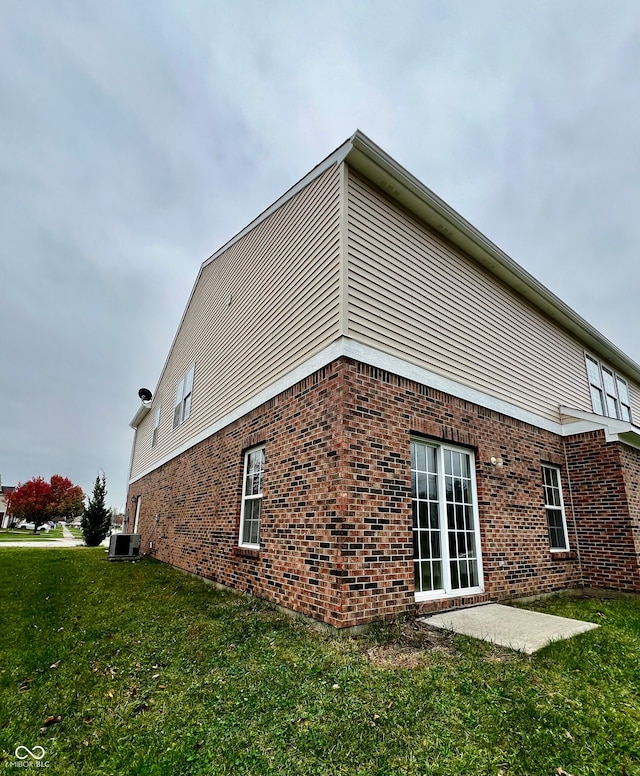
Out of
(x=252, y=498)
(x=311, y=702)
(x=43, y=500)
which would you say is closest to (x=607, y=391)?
(x=252, y=498)

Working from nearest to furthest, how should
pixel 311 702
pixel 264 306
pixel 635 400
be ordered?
pixel 311 702 < pixel 264 306 < pixel 635 400

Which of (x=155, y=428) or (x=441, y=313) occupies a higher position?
(x=441, y=313)

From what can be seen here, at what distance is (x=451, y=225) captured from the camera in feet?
23.1

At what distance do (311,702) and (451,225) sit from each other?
6.82 m

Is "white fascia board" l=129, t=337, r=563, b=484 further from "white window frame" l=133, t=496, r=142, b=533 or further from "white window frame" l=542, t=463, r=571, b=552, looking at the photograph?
"white window frame" l=133, t=496, r=142, b=533

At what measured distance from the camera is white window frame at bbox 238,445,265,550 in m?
6.68

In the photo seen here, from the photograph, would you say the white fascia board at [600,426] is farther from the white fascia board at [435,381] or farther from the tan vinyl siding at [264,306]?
the tan vinyl siding at [264,306]

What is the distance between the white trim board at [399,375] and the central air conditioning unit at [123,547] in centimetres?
556

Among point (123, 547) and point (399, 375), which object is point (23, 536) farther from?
point (399, 375)

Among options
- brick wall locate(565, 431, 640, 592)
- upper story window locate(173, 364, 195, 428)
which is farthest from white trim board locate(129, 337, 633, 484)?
upper story window locate(173, 364, 195, 428)

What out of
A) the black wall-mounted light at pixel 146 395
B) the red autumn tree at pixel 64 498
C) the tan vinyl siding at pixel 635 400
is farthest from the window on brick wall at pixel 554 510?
the red autumn tree at pixel 64 498

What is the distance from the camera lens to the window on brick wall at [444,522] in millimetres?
5496

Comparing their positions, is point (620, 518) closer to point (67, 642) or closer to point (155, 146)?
point (67, 642)

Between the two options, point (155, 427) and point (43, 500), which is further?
point (43, 500)
